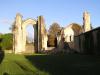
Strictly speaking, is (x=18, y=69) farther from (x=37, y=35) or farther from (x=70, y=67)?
(x=37, y=35)

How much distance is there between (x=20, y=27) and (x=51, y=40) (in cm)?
818

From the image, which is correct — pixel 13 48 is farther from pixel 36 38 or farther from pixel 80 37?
pixel 80 37

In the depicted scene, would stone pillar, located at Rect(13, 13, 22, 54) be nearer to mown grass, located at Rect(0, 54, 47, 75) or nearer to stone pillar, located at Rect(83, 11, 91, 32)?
stone pillar, located at Rect(83, 11, 91, 32)

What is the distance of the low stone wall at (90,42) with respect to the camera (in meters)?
35.6

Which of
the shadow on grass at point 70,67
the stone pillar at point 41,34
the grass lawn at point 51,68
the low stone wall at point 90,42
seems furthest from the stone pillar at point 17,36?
the grass lawn at point 51,68

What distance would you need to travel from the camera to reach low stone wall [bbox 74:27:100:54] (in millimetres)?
35625

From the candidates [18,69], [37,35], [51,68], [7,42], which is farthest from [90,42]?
[7,42]

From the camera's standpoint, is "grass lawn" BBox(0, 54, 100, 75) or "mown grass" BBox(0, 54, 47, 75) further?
"grass lawn" BBox(0, 54, 100, 75)

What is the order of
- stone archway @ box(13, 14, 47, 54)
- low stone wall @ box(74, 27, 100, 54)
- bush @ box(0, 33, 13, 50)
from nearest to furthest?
low stone wall @ box(74, 27, 100, 54) → stone archway @ box(13, 14, 47, 54) → bush @ box(0, 33, 13, 50)

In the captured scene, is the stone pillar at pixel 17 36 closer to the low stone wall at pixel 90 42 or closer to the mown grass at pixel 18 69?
the low stone wall at pixel 90 42

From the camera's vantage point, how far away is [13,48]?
61.3 metres

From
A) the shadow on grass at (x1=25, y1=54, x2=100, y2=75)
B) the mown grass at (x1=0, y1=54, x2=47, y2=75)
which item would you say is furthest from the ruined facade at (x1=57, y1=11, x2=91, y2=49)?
the mown grass at (x1=0, y1=54, x2=47, y2=75)

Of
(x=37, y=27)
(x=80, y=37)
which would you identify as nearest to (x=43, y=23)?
(x=37, y=27)

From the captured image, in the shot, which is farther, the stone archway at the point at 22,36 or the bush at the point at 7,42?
the bush at the point at 7,42
